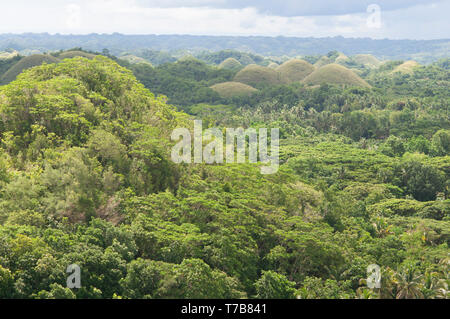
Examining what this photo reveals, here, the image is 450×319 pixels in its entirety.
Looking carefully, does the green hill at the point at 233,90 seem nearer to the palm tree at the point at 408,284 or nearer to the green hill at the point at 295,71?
the green hill at the point at 295,71

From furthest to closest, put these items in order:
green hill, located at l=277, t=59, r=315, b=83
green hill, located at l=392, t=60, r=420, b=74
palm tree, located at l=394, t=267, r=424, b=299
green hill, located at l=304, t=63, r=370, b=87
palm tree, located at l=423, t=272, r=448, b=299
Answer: green hill, located at l=392, t=60, r=420, b=74 < green hill, located at l=277, t=59, r=315, b=83 < green hill, located at l=304, t=63, r=370, b=87 < palm tree, located at l=423, t=272, r=448, b=299 < palm tree, located at l=394, t=267, r=424, b=299

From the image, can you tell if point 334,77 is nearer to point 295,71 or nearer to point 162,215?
point 295,71

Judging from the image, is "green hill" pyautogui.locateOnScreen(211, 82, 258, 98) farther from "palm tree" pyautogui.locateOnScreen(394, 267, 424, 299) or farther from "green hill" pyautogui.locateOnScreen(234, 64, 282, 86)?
"palm tree" pyautogui.locateOnScreen(394, 267, 424, 299)

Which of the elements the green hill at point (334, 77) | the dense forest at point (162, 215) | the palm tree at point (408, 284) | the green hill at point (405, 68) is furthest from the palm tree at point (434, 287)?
the green hill at point (405, 68)

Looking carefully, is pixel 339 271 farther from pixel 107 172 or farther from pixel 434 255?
pixel 107 172

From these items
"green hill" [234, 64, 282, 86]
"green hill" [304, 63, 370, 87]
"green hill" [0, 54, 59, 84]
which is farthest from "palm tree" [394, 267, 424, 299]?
"green hill" [234, 64, 282, 86]
